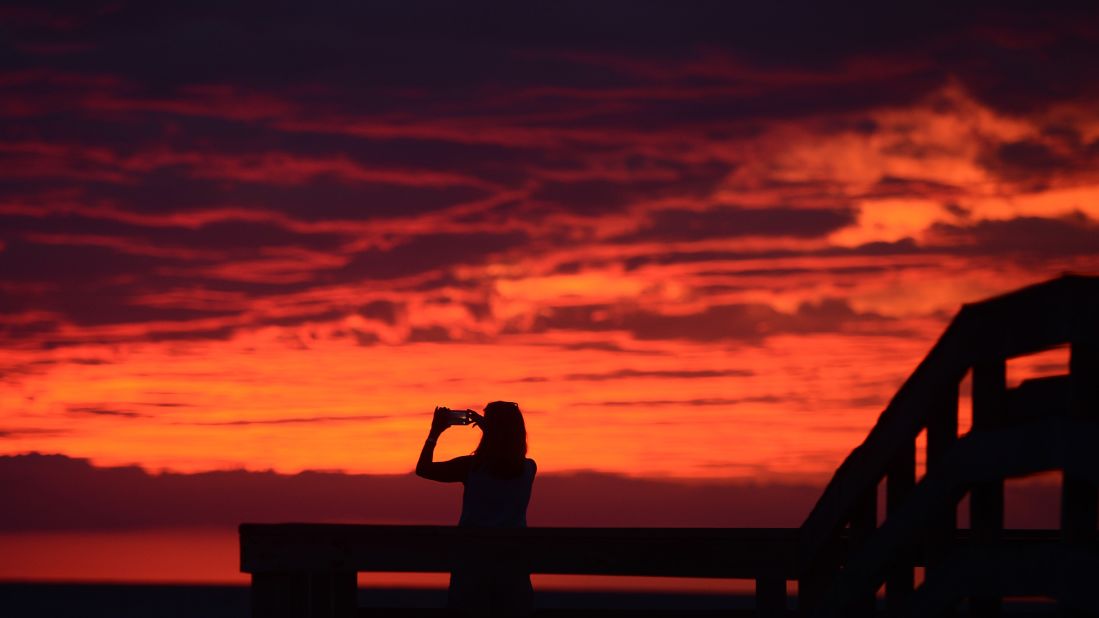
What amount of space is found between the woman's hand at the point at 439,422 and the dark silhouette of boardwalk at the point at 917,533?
1835 mm

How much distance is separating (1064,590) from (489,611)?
3.02 m

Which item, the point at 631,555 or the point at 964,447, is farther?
the point at 631,555

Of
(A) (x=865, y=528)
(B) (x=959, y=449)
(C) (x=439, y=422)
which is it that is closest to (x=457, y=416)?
(C) (x=439, y=422)

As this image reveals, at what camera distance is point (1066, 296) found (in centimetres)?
460

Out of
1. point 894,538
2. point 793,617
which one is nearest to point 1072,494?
point 894,538

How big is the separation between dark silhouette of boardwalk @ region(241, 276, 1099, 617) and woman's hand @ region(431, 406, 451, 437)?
1.84m

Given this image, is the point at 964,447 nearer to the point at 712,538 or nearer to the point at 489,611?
the point at 712,538

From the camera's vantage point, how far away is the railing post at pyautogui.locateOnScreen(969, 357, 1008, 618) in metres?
5.13

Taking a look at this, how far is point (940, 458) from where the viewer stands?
5.41 metres

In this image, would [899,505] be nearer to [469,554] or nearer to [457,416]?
[469,554]

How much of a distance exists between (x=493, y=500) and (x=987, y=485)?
329 centimetres

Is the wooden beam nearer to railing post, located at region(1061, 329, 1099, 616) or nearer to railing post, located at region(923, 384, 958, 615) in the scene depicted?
railing post, located at region(923, 384, 958, 615)

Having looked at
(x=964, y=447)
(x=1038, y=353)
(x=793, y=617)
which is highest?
(x=1038, y=353)

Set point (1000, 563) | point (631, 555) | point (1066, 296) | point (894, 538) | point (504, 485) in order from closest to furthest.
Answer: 1. point (1066, 296)
2. point (1000, 563)
3. point (894, 538)
4. point (631, 555)
5. point (504, 485)
